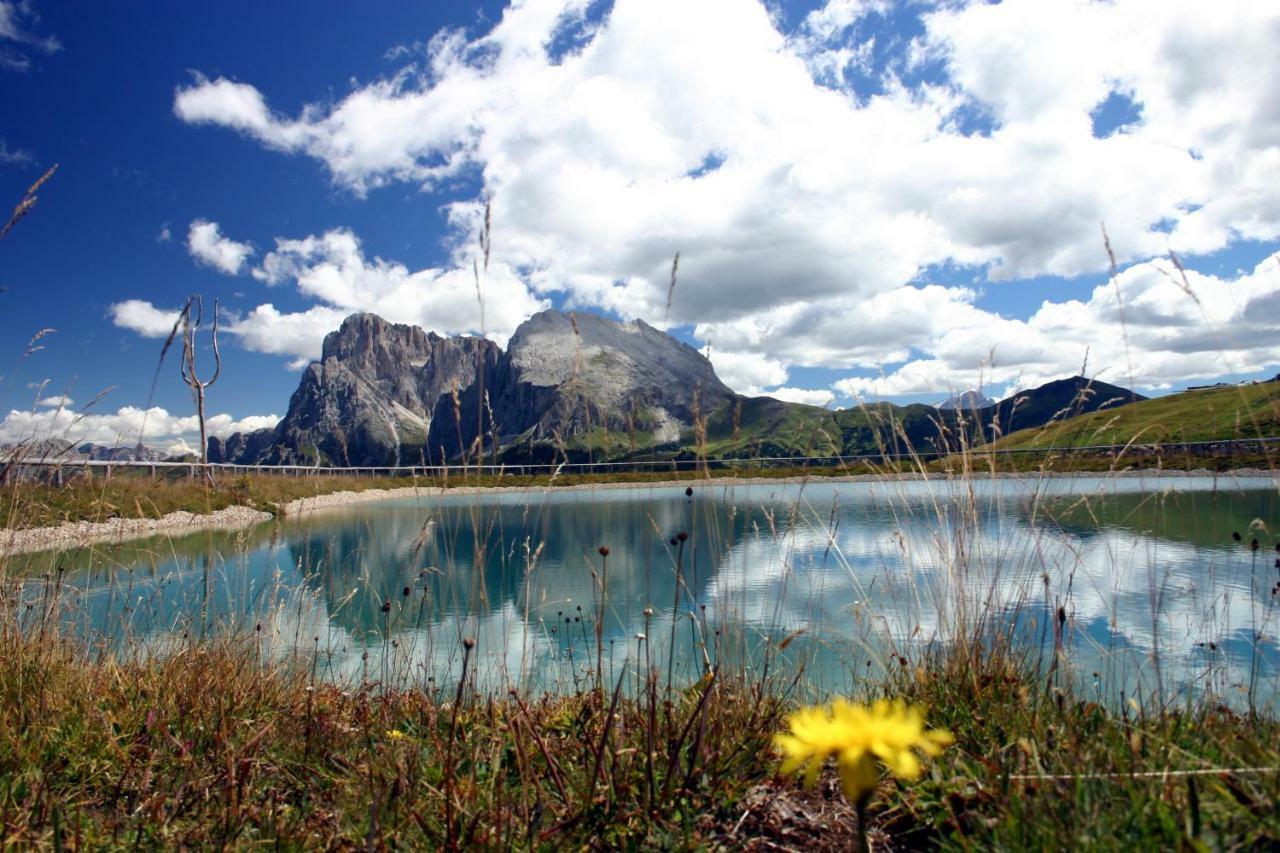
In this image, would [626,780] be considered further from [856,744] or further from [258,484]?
[258,484]

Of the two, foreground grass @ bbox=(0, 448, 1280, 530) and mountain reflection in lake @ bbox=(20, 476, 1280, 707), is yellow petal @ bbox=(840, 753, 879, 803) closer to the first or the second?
mountain reflection in lake @ bbox=(20, 476, 1280, 707)

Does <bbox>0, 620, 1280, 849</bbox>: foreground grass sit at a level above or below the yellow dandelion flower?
below

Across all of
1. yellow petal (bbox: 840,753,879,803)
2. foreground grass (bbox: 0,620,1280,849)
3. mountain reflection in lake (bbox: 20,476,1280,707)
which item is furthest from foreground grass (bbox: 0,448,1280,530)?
yellow petal (bbox: 840,753,879,803)

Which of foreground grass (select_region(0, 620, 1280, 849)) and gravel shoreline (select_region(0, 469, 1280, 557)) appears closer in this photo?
foreground grass (select_region(0, 620, 1280, 849))

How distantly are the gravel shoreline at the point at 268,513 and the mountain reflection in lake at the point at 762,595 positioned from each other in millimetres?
220

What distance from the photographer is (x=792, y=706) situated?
321cm

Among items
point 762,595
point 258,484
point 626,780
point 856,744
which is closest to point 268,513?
point 258,484

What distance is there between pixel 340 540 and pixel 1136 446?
892 inches

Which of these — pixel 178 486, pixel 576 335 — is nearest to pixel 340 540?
pixel 178 486

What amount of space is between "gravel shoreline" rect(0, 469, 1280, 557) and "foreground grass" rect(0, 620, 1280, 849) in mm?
1111

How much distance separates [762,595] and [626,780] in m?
9.21

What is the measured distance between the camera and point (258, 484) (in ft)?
114

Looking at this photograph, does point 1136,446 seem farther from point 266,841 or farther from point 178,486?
point 178,486

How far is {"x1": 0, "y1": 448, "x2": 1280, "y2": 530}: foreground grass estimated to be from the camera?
4238mm
